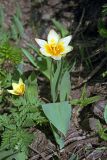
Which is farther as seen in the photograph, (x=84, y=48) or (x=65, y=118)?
(x=84, y=48)

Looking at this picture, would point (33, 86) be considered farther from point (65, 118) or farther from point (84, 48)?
point (84, 48)

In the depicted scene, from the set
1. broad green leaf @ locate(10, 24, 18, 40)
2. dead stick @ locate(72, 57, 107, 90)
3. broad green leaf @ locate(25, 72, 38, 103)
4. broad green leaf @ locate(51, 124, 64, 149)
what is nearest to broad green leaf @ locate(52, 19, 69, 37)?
broad green leaf @ locate(10, 24, 18, 40)

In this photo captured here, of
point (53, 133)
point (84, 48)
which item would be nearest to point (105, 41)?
point (84, 48)

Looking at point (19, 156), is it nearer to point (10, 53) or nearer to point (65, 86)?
point (65, 86)

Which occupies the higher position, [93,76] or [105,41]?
[105,41]

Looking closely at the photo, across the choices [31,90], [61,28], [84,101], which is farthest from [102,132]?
[61,28]

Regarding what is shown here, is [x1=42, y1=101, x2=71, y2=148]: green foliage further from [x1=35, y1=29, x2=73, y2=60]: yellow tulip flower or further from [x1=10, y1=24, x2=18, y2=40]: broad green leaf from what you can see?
[x1=10, y1=24, x2=18, y2=40]: broad green leaf

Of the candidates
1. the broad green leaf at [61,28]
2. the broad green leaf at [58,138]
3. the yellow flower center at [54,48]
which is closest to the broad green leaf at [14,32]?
the broad green leaf at [61,28]
